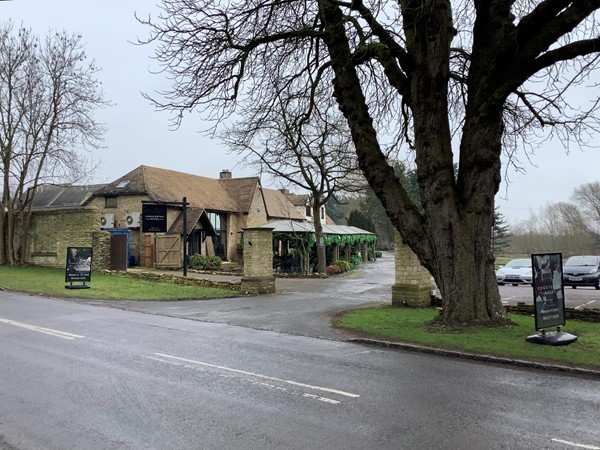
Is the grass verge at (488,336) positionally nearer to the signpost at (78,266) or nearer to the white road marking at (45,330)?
the white road marking at (45,330)

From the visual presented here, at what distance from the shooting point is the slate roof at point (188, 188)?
35.9m

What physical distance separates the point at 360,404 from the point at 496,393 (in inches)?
78.2

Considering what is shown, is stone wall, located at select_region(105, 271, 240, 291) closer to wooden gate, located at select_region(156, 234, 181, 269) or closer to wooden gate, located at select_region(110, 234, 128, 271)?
wooden gate, located at select_region(110, 234, 128, 271)

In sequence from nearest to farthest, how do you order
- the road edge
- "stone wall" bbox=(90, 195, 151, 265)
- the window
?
the road edge, "stone wall" bbox=(90, 195, 151, 265), the window

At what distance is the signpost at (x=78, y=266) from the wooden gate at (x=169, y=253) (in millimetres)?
11573

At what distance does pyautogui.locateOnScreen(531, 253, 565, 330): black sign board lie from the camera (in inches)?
→ 373

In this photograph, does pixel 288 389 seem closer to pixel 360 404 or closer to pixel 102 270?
pixel 360 404

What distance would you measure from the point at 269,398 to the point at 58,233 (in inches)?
1135

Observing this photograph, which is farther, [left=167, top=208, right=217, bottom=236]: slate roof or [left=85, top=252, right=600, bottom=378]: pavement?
[left=167, top=208, right=217, bottom=236]: slate roof

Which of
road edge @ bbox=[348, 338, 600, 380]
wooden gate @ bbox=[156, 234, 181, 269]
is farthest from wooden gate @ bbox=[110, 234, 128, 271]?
road edge @ bbox=[348, 338, 600, 380]

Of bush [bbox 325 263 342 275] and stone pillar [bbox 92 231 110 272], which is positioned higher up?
stone pillar [bbox 92 231 110 272]

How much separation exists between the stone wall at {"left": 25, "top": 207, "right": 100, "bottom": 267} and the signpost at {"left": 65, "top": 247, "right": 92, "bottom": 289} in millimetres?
9171

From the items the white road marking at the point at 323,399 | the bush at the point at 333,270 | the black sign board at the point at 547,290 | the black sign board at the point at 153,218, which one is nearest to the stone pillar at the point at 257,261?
the black sign board at the point at 153,218

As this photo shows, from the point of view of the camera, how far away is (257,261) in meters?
20.6
